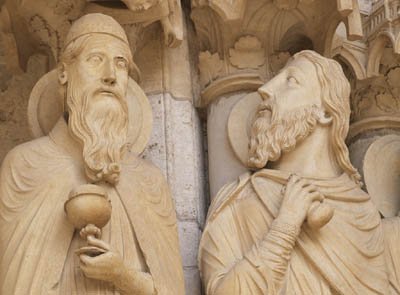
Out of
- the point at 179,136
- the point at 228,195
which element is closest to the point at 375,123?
the point at 179,136

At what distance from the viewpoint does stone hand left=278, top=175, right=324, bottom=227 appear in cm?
474

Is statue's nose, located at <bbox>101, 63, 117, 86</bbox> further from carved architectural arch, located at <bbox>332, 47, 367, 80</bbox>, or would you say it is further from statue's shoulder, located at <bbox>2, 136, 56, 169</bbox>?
carved architectural arch, located at <bbox>332, 47, 367, 80</bbox>

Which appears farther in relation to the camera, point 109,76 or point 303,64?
point 303,64

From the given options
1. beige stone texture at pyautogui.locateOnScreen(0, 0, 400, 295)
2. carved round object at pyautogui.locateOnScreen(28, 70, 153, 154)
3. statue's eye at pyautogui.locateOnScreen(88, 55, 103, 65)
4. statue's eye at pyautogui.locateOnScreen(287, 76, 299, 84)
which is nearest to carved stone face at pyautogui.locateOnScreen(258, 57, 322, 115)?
statue's eye at pyautogui.locateOnScreen(287, 76, 299, 84)

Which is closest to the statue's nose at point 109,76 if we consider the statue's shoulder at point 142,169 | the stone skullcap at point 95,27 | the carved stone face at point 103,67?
the carved stone face at point 103,67

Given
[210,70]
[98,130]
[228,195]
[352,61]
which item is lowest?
[228,195]

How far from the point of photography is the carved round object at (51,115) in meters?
5.02

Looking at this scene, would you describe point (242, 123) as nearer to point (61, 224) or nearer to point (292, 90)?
point (292, 90)

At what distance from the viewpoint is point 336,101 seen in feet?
16.9

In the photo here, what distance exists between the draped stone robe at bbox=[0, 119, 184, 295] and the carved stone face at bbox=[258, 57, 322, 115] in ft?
2.00

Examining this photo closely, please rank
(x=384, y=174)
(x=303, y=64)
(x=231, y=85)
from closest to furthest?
(x=303, y=64)
(x=231, y=85)
(x=384, y=174)

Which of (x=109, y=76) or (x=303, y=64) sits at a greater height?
(x=303, y=64)

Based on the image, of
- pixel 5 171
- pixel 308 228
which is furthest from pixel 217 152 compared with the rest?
pixel 5 171

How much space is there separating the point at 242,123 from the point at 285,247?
83cm
